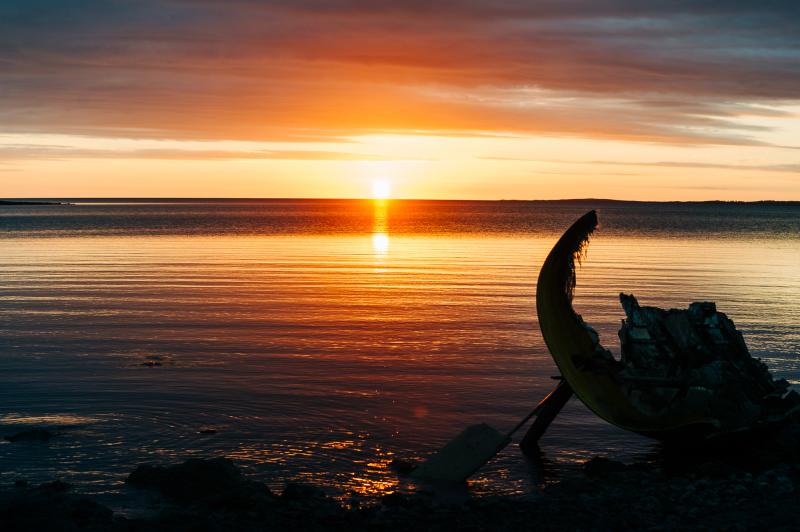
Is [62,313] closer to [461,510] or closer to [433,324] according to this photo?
[433,324]

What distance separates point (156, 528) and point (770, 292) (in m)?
31.4

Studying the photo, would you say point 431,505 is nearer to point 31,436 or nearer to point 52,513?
point 52,513

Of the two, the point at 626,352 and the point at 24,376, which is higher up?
the point at 626,352

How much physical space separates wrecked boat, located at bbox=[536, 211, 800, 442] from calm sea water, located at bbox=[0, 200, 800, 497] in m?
0.80

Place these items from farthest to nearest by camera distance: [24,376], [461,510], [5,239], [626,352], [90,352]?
1. [5,239]
2. [90,352]
3. [24,376]
4. [626,352]
5. [461,510]

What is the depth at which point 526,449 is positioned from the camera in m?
14.4

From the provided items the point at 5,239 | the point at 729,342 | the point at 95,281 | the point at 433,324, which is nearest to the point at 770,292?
the point at 433,324

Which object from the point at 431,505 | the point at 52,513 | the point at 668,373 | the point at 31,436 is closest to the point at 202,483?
the point at 52,513

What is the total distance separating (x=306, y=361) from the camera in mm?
20844

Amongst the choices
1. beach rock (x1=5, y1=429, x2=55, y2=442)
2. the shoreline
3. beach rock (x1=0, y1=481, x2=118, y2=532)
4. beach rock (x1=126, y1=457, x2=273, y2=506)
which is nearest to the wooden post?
the shoreline

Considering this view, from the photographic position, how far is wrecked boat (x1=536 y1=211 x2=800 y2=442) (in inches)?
535

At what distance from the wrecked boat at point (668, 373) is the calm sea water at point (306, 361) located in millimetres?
802

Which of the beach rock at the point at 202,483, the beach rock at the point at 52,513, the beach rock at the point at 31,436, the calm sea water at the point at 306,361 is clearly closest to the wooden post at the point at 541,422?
the calm sea water at the point at 306,361

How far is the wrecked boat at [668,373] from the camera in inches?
535
